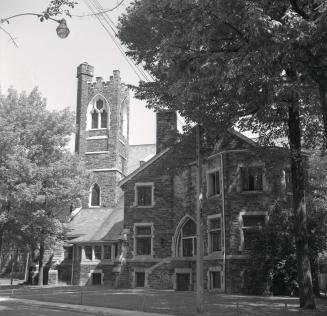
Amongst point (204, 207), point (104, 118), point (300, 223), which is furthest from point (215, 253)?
point (104, 118)

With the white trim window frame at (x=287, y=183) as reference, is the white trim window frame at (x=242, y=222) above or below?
below

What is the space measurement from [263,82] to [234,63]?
128 centimetres

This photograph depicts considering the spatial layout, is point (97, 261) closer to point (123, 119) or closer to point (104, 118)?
point (104, 118)

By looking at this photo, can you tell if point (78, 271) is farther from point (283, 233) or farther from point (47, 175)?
point (283, 233)

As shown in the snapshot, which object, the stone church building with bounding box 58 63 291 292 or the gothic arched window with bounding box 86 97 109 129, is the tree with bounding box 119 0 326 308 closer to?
the stone church building with bounding box 58 63 291 292

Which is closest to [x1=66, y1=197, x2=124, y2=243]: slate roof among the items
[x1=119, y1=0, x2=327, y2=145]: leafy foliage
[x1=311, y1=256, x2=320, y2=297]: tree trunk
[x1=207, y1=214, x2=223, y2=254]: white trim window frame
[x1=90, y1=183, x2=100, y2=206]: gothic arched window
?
[x1=90, y1=183, x2=100, y2=206]: gothic arched window

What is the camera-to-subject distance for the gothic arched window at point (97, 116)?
178 feet

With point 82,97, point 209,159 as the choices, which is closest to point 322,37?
point 209,159

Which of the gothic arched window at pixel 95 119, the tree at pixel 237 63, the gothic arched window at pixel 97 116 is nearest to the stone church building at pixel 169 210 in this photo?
the gothic arched window at pixel 97 116

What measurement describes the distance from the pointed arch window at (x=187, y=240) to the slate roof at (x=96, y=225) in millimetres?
6885

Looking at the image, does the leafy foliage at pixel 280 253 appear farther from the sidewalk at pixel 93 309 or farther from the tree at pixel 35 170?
the tree at pixel 35 170

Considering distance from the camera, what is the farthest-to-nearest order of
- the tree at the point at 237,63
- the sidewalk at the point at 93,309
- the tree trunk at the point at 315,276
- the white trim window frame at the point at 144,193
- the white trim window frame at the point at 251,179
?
the white trim window frame at the point at 144,193 → the white trim window frame at the point at 251,179 → the tree trunk at the point at 315,276 → the sidewalk at the point at 93,309 → the tree at the point at 237,63

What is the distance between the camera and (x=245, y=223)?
97.3 ft

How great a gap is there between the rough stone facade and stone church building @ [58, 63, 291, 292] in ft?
0.19
